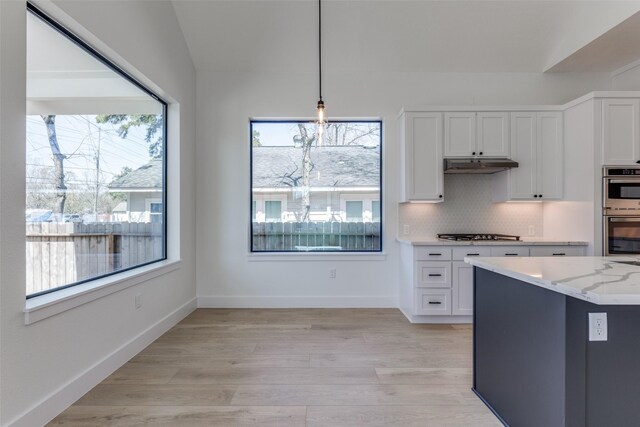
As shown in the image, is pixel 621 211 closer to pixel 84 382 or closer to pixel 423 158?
pixel 423 158

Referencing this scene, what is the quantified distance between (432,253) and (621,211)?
6.13 feet

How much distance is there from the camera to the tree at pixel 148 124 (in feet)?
8.92

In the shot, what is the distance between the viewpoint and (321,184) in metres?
4.27

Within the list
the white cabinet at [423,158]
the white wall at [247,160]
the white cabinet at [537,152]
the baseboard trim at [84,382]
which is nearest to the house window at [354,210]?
the white wall at [247,160]

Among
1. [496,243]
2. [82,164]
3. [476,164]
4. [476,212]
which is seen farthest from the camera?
[476,212]

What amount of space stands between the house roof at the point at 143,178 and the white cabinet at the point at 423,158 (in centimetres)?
271

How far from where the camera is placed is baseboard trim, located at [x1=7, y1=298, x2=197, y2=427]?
178cm

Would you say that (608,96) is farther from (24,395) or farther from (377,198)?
(24,395)

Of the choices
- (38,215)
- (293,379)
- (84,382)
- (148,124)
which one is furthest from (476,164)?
(84,382)

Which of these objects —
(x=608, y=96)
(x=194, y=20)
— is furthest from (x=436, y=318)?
(x=194, y=20)

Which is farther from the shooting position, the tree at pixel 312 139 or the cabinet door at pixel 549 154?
the tree at pixel 312 139

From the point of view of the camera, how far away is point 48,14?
77.1 inches

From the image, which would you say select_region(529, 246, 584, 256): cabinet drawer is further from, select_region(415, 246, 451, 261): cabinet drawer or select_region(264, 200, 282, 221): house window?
select_region(264, 200, 282, 221): house window

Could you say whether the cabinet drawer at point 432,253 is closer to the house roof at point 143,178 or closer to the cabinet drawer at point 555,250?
the cabinet drawer at point 555,250
